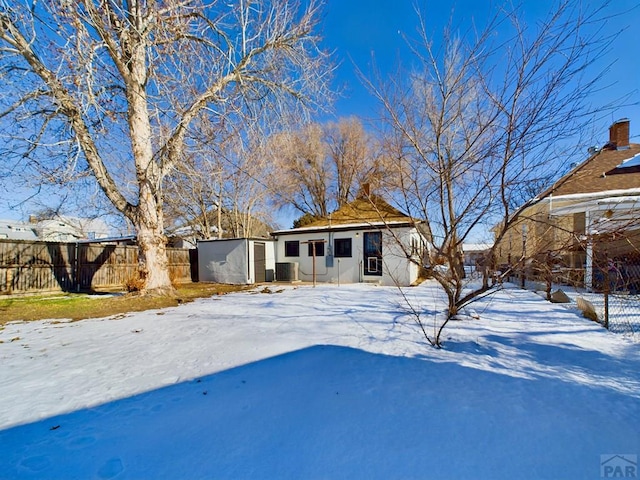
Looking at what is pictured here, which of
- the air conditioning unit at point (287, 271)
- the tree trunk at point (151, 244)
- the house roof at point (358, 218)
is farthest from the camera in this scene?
the air conditioning unit at point (287, 271)

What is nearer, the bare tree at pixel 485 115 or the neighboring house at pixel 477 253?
the bare tree at pixel 485 115

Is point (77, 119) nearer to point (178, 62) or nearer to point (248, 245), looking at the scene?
point (178, 62)

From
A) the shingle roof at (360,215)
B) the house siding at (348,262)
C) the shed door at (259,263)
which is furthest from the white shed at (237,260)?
the shingle roof at (360,215)

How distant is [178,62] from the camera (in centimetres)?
657

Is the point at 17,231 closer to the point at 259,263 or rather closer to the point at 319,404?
the point at 259,263

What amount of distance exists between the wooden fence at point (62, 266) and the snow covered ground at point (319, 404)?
6041 mm

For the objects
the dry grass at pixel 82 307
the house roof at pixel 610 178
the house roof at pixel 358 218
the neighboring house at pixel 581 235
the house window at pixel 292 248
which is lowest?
the dry grass at pixel 82 307

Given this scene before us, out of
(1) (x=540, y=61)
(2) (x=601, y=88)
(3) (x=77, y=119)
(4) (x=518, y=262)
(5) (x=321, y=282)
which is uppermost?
(3) (x=77, y=119)

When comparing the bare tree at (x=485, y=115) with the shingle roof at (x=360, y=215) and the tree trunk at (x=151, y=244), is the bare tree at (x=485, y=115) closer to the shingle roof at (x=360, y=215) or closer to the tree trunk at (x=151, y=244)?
the tree trunk at (x=151, y=244)

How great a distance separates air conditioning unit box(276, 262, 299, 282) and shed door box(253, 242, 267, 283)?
0.72 m

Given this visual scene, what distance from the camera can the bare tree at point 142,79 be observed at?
5.28m

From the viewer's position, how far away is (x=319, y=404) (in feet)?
7.45

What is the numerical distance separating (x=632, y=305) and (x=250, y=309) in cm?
697

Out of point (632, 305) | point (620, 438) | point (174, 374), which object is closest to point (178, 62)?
point (174, 374)
